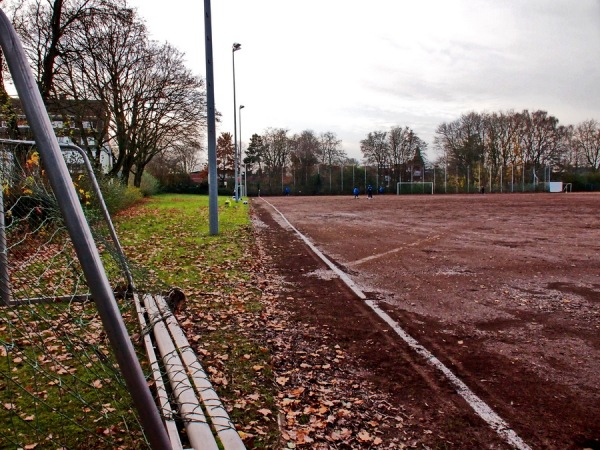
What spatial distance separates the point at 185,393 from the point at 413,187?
240 feet

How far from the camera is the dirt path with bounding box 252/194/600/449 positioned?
334 cm

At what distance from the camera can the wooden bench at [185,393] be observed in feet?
9.36

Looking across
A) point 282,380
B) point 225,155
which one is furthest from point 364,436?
point 225,155

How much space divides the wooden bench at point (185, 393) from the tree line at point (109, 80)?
34.0 ft

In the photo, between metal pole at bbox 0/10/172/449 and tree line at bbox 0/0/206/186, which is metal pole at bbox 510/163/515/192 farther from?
metal pole at bbox 0/10/172/449

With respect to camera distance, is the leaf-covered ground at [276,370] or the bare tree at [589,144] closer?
the leaf-covered ground at [276,370]

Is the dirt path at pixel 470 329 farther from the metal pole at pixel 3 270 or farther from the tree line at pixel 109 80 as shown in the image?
the tree line at pixel 109 80

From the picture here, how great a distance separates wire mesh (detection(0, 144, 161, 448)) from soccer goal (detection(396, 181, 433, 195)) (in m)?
69.6

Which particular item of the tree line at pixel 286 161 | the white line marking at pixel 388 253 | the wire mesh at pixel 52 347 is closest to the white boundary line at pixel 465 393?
the wire mesh at pixel 52 347

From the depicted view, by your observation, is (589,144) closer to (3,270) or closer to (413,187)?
(413,187)

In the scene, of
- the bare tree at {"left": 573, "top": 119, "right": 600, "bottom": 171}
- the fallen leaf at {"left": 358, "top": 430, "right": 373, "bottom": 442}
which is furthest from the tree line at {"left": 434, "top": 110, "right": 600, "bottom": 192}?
the fallen leaf at {"left": 358, "top": 430, "right": 373, "bottom": 442}

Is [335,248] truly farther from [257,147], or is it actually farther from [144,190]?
[257,147]

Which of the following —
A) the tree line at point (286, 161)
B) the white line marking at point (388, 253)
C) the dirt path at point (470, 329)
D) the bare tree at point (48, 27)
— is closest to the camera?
the dirt path at point (470, 329)

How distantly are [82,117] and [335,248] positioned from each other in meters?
19.5
